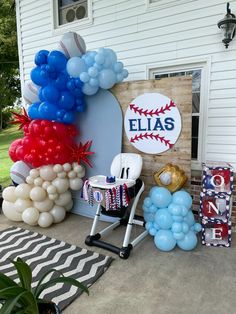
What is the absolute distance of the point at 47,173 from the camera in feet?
10.4

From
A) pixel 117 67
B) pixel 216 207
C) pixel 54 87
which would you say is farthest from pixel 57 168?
pixel 216 207

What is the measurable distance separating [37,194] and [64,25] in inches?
116

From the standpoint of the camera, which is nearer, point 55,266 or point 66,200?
point 55,266

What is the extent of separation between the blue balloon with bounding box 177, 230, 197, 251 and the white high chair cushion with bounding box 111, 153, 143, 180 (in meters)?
0.86


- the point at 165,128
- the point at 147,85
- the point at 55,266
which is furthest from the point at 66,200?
the point at 147,85

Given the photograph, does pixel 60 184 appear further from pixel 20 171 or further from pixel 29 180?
pixel 20 171

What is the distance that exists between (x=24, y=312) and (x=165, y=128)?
2407 mm

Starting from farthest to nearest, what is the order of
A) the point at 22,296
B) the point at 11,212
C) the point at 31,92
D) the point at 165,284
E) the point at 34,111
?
the point at 11,212 < the point at 31,92 < the point at 34,111 < the point at 165,284 < the point at 22,296

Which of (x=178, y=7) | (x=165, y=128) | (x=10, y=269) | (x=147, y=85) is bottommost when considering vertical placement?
(x=10, y=269)

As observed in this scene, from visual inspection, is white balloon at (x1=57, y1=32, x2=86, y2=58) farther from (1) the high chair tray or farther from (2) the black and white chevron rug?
(2) the black and white chevron rug

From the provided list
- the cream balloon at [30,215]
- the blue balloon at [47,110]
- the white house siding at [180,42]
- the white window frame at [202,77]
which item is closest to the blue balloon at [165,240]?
the white window frame at [202,77]

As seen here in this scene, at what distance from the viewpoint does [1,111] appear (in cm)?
1444

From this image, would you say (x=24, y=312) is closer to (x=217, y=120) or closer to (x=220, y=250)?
(x=220, y=250)

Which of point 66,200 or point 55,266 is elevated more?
point 66,200
